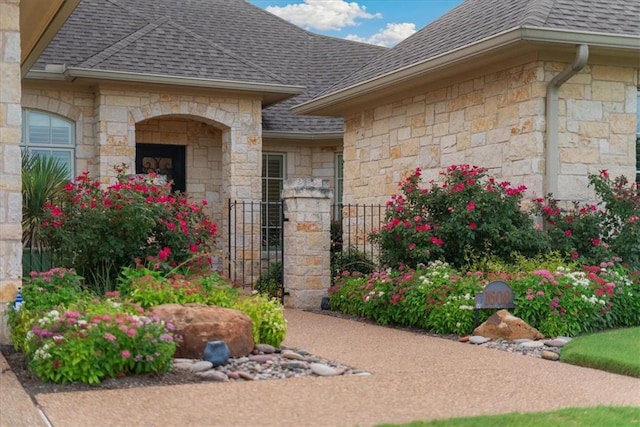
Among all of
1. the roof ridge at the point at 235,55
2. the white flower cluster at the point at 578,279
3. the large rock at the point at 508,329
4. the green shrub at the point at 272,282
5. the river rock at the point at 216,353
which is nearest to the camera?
the river rock at the point at 216,353

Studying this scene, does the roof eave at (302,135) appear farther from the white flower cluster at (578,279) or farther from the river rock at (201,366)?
the river rock at (201,366)

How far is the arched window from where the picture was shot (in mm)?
15086

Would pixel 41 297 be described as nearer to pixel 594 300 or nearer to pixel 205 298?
pixel 205 298

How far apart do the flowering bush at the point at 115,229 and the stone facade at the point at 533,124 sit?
14.3 feet

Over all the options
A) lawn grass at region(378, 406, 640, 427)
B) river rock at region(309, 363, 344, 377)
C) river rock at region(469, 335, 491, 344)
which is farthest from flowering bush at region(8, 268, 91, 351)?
river rock at region(469, 335, 491, 344)

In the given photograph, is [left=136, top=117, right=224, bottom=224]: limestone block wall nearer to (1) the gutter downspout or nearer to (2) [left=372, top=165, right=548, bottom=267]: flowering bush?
(2) [left=372, top=165, right=548, bottom=267]: flowering bush

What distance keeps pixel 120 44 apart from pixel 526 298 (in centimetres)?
948

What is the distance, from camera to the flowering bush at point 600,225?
10.9m

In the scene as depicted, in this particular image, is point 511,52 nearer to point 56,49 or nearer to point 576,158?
point 576,158

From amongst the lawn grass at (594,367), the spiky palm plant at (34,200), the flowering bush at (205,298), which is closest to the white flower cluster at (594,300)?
the lawn grass at (594,367)

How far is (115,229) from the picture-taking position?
10.4m

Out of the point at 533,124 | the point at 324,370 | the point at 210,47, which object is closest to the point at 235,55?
the point at 210,47

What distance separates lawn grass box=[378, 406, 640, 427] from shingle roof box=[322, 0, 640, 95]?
20.9ft

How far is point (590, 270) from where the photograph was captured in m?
10.3
